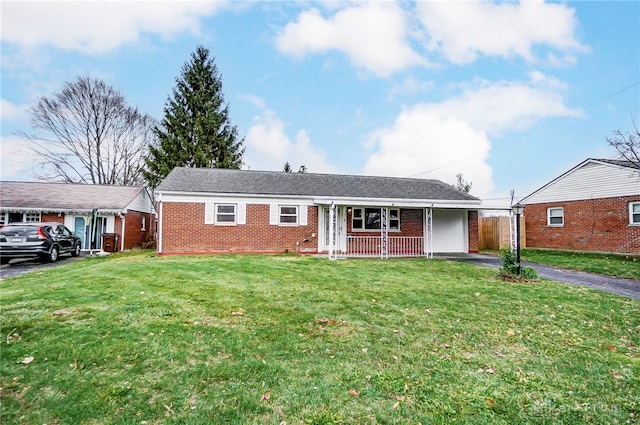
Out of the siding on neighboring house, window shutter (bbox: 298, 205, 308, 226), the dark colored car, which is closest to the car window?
the dark colored car

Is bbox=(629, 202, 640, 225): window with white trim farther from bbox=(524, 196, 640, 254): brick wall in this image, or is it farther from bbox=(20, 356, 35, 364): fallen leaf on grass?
bbox=(20, 356, 35, 364): fallen leaf on grass

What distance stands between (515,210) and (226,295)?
29.0 ft

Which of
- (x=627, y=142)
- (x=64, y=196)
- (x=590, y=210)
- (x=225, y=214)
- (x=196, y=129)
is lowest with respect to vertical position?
(x=225, y=214)

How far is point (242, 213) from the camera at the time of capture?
15.7 metres

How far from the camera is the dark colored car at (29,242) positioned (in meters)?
12.7

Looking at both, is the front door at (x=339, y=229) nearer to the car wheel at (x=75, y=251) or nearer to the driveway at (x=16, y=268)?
the driveway at (x=16, y=268)

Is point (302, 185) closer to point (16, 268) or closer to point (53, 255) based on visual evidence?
point (53, 255)

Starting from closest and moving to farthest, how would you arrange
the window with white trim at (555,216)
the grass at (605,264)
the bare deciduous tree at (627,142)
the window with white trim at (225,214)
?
1. the grass at (605,264)
2. the bare deciduous tree at (627,142)
3. the window with white trim at (225,214)
4. the window with white trim at (555,216)

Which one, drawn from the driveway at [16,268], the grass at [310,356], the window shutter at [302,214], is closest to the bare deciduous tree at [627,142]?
the grass at [310,356]

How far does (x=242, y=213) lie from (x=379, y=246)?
267 inches

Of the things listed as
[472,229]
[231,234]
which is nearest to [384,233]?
[472,229]

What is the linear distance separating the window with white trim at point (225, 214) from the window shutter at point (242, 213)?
233 millimetres

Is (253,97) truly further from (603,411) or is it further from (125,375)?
(603,411)

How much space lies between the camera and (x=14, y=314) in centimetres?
497
